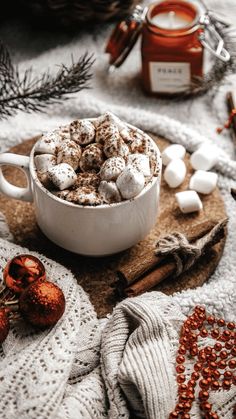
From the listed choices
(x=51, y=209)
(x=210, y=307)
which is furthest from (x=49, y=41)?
(x=210, y=307)

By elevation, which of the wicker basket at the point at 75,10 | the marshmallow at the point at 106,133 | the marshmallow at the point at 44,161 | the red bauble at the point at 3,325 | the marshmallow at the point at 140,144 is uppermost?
the marshmallow at the point at 106,133

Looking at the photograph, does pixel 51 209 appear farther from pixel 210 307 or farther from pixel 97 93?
pixel 97 93

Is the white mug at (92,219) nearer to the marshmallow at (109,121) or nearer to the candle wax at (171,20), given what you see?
the marshmallow at (109,121)

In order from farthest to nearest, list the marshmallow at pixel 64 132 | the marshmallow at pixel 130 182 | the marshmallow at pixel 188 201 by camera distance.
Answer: the marshmallow at pixel 188 201 < the marshmallow at pixel 64 132 < the marshmallow at pixel 130 182

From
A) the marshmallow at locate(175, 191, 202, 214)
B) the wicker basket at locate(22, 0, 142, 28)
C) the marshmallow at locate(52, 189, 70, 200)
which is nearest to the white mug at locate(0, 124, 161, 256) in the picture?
the marshmallow at locate(52, 189, 70, 200)

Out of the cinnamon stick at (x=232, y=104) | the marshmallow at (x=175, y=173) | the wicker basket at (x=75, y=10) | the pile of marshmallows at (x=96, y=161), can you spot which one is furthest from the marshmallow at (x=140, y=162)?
the wicker basket at (x=75, y=10)

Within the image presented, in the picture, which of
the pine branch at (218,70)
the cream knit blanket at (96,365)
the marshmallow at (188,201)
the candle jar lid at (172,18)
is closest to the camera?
the cream knit blanket at (96,365)
